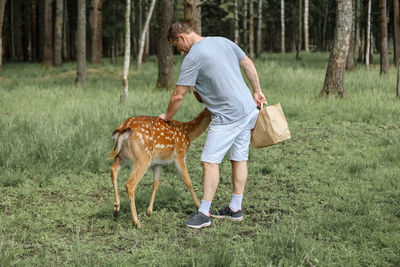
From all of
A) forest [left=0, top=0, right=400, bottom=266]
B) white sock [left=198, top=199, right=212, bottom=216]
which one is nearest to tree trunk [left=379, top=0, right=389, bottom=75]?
forest [left=0, top=0, right=400, bottom=266]

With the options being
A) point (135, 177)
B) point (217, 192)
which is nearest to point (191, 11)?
point (217, 192)

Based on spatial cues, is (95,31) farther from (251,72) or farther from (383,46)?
(251,72)

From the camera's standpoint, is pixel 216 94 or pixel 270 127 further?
pixel 270 127

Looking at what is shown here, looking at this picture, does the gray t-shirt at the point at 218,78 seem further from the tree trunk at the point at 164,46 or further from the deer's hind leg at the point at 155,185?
the tree trunk at the point at 164,46

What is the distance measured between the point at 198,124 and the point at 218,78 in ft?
2.68

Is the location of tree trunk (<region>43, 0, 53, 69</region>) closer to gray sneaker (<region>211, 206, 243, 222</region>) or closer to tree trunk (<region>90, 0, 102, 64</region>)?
tree trunk (<region>90, 0, 102, 64</region>)

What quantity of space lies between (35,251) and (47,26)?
25535mm

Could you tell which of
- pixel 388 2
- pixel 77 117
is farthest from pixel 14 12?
pixel 77 117

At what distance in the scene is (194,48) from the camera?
15.6 ft

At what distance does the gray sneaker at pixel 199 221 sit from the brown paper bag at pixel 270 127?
3.27 feet

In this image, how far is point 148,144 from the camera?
4961mm

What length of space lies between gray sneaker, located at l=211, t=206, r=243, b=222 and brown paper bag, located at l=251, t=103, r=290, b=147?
79 cm

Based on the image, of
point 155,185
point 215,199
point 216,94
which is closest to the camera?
point 216,94

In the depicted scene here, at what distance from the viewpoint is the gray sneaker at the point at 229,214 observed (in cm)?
518
